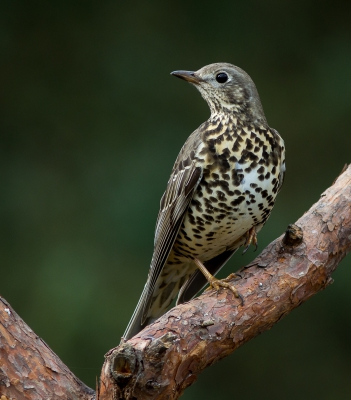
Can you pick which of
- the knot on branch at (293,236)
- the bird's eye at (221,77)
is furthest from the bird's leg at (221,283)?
the bird's eye at (221,77)

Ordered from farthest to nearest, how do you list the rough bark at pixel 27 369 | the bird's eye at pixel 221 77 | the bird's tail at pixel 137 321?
the bird's eye at pixel 221 77
the bird's tail at pixel 137 321
the rough bark at pixel 27 369

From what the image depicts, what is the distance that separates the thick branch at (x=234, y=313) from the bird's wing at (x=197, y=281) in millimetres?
491

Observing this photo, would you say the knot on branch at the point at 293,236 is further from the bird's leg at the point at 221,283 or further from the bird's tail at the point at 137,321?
the bird's tail at the point at 137,321

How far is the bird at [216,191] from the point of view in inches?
120

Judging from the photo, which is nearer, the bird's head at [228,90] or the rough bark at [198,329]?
the rough bark at [198,329]

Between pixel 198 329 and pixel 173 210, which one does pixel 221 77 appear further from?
pixel 198 329

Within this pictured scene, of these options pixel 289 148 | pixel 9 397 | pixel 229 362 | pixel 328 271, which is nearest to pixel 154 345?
pixel 9 397

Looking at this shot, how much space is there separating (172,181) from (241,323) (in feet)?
2.93

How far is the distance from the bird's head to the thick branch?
0.56 meters

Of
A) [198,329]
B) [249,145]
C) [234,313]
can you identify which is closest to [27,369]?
[198,329]

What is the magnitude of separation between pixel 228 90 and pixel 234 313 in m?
1.20

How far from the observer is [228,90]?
132 inches

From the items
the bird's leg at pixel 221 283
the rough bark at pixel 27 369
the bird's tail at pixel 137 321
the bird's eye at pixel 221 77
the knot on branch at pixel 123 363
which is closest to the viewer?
the knot on branch at pixel 123 363

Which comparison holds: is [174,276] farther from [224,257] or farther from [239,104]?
[239,104]
